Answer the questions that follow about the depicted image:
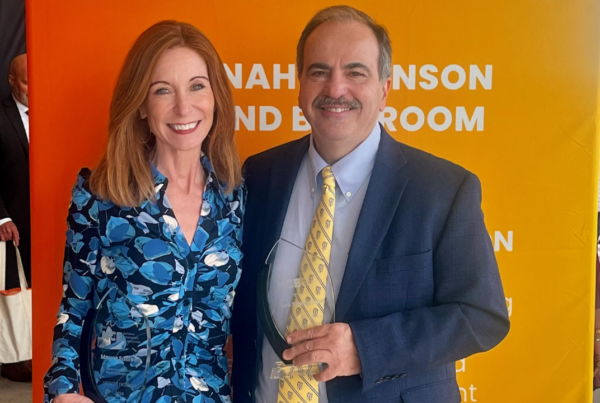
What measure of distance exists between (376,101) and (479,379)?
1.19 m

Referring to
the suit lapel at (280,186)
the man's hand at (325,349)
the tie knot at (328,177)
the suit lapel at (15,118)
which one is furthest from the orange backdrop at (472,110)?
the suit lapel at (15,118)

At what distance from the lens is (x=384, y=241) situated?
1.66 m

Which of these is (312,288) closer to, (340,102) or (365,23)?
(340,102)

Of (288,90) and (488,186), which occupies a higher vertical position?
(288,90)

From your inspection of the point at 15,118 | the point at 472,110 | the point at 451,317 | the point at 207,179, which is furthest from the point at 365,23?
the point at 15,118

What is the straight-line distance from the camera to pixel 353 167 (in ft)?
5.82

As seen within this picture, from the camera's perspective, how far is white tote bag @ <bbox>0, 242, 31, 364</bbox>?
3986 mm

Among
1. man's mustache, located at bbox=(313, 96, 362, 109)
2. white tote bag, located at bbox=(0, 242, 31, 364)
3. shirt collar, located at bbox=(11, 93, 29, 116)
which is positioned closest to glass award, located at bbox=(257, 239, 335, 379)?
man's mustache, located at bbox=(313, 96, 362, 109)

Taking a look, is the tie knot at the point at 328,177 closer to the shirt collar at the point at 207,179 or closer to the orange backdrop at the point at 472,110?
the shirt collar at the point at 207,179

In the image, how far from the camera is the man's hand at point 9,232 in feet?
13.0

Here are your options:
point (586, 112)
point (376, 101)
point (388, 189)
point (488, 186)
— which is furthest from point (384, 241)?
point (586, 112)

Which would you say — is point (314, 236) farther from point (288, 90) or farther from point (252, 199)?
point (288, 90)

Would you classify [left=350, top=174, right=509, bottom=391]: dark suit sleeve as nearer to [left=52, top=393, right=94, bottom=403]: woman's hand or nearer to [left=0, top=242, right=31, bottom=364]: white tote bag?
[left=52, top=393, right=94, bottom=403]: woman's hand

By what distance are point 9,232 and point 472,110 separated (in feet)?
11.1
